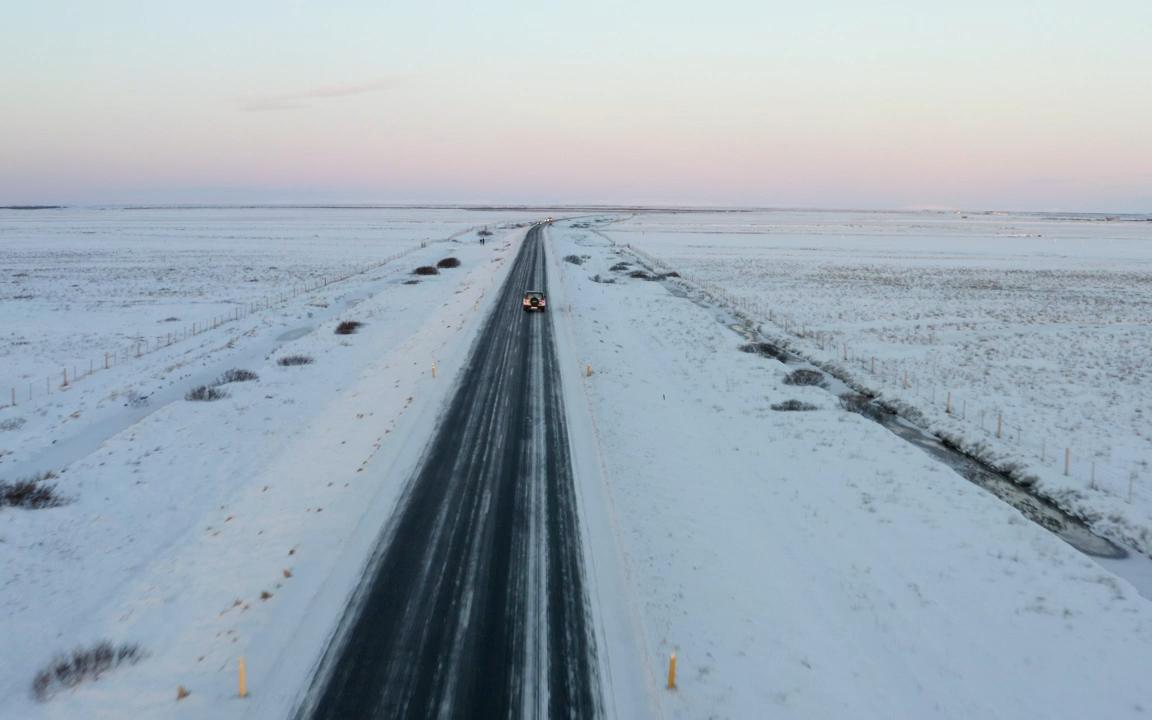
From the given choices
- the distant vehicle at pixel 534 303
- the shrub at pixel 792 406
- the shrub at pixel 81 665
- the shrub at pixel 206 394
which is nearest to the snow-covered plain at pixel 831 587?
the shrub at pixel 792 406

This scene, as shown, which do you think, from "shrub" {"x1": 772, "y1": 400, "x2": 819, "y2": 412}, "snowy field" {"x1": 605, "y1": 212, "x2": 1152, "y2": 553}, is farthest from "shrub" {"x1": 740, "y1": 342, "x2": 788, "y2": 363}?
"shrub" {"x1": 772, "y1": 400, "x2": 819, "y2": 412}

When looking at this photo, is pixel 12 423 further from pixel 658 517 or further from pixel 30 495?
pixel 658 517

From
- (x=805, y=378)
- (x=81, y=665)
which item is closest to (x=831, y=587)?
(x=81, y=665)

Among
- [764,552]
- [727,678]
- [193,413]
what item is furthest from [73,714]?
[193,413]

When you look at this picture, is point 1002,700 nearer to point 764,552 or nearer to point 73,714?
point 764,552

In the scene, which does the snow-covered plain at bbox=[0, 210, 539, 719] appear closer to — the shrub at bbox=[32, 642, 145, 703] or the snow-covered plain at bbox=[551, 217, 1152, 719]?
the shrub at bbox=[32, 642, 145, 703]

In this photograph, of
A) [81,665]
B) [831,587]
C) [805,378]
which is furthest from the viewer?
[805,378]
